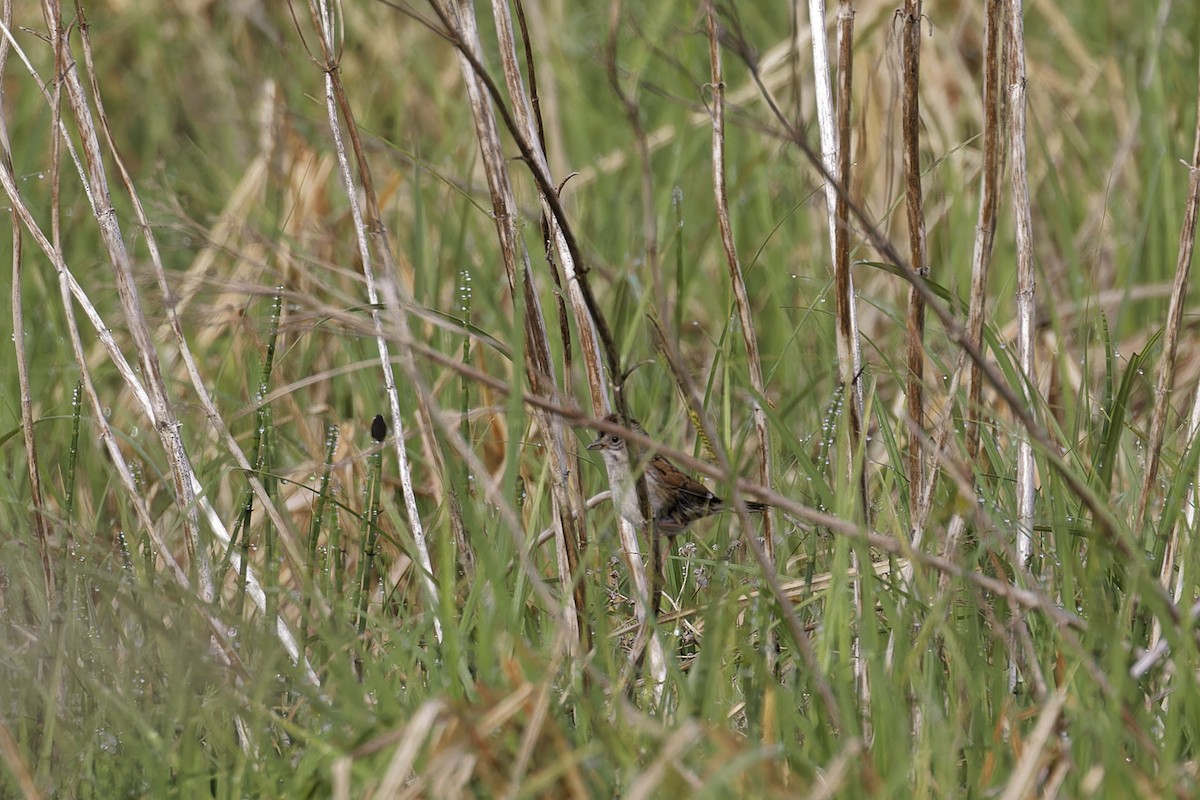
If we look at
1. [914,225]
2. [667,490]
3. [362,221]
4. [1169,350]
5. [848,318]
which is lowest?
[667,490]

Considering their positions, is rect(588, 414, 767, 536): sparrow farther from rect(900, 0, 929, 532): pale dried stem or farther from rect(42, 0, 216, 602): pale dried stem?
rect(42, 0, 216, 602): pale dried stem

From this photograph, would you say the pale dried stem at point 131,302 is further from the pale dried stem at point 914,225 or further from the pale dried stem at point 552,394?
the pale dried stem at point 914,225

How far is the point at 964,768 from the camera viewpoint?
6.66ft

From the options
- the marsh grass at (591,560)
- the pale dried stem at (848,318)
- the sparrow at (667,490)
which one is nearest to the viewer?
the marsh grass at (591,560)

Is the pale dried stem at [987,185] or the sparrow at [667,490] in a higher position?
the pale dried stem at [987,185]

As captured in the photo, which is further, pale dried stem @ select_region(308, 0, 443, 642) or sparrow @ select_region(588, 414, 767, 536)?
sparrow @ select_region(588, 414, 767, 536)

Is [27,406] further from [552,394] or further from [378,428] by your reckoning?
[552,394]

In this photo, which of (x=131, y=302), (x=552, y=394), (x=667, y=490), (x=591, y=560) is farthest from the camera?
(x=667, y=490)

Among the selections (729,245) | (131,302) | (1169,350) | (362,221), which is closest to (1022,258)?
(1169,350)

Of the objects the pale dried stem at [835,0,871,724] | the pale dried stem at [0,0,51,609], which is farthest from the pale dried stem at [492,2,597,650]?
the pale dried stem at [0,0,51,609]

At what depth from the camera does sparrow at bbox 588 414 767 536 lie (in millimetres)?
2678

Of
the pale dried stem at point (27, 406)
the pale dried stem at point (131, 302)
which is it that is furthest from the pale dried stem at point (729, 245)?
the pale dried stem at point (27, 406)

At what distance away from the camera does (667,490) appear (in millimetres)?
3033

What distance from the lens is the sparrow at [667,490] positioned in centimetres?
268
